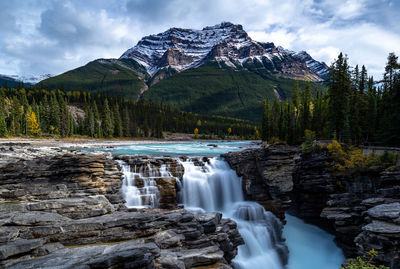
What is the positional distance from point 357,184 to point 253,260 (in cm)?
1337

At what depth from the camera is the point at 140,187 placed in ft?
72.2

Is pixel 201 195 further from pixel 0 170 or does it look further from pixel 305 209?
pixel 0 170

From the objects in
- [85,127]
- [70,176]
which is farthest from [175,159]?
[85,127]

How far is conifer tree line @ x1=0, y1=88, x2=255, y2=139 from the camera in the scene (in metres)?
78.9

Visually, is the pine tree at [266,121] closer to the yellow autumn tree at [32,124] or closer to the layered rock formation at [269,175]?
the layered rock formation at [269,175]

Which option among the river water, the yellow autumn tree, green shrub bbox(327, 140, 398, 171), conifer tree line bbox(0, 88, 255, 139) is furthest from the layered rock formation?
the yellow autumn tree

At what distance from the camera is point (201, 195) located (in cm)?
2358

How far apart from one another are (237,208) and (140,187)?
1082cm

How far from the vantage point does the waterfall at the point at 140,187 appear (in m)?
20.7

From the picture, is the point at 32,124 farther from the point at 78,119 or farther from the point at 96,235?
the point at 96,235

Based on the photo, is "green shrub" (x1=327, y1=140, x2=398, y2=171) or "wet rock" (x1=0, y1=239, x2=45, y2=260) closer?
"wet rock" (x1=0, y1=239, x2=45, y2=260)

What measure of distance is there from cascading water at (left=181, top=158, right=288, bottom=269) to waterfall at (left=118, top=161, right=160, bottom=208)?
11.6 ft

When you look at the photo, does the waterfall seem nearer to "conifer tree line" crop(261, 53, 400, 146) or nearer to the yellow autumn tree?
"conifer tree line" crop(261, 53, 400, 146)

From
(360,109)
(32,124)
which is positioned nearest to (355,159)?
(360,109)
